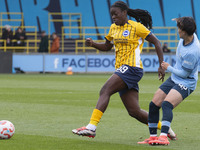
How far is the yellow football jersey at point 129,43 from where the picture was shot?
28.7 ft

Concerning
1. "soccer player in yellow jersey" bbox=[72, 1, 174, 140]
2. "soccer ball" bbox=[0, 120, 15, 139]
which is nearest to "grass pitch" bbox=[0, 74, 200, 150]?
"soccer ball" bbox=[0, 120, 15, 139]

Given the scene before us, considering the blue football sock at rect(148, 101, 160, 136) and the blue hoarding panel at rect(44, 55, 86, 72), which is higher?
the blue football sock at rect(148, 101, 160, 136)

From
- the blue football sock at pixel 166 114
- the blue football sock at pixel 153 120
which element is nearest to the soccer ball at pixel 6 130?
the blue football sock at pixel 153 120

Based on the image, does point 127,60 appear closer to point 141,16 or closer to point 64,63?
point 141,16

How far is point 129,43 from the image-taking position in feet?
28.7

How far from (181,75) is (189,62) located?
0.22 m

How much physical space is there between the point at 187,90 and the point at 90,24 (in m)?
34.4

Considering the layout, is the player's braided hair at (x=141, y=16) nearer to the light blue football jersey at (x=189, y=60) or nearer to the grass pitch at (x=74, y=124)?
the light blue football jersey at (x=189, y=60)

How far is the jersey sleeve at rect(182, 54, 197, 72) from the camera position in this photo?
7.91m

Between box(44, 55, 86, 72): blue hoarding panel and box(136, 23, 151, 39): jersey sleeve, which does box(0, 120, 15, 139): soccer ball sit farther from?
box(44, 55, 86, 72): blue hoarding panel

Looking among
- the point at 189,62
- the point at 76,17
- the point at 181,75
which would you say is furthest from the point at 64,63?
the point at 189,62

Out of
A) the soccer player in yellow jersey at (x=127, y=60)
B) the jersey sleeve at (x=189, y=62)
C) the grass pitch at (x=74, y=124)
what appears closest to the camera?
the jersey sleeve at (x=189, y=62)

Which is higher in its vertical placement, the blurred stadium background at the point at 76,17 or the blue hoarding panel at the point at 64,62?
the blurred stadium background at the point at 76,17

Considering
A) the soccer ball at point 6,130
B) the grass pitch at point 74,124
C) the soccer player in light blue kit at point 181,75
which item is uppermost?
the soccer player in light blue kit at point 181,75
